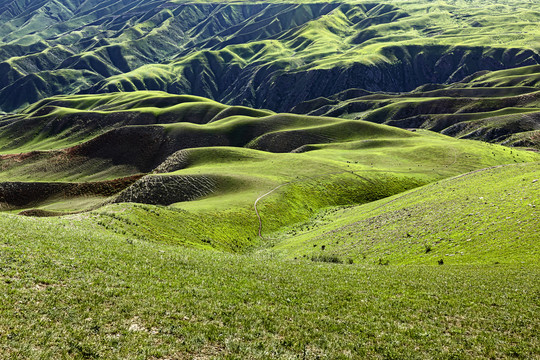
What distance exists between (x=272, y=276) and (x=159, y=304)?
387 inches

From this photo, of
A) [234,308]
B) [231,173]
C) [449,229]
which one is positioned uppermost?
[234,308]

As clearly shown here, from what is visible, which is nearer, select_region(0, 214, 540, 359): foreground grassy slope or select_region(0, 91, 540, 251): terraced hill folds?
select_region(0, 214, 540, 359): foreground grassy slope

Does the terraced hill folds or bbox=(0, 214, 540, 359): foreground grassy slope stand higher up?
bbox=(0, 214, 540, 359): foreground grassy slope

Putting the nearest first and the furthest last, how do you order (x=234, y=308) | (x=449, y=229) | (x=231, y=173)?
(x=234, y=308) < (x=449, y=229) < (x=231, y=173)

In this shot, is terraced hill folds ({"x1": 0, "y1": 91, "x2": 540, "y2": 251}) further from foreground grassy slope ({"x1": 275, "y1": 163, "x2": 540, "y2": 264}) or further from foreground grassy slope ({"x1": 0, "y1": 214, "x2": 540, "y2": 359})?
foreground grassy slope ({"x1": 0, "y1": 214, "x2": 540, "y2": 359})

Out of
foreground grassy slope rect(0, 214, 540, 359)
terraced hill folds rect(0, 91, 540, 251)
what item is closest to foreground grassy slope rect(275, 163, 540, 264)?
foreground grassy slope rect(0, 214, 540, 359)

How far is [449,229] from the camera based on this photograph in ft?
128

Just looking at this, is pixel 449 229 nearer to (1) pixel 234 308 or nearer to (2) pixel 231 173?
(1) pixel 234 308

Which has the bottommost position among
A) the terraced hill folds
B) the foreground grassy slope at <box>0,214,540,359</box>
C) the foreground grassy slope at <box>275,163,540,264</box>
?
the terraced hill folds

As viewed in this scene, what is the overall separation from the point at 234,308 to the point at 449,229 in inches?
1233

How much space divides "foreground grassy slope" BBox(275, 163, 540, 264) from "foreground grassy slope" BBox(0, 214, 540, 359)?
20.1 feet

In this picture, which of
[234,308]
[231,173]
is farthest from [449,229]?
[231,173]

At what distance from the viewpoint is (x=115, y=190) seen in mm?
101000

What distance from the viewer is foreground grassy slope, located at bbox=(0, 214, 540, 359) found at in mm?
14547
